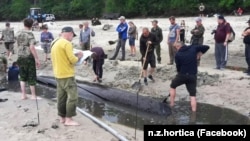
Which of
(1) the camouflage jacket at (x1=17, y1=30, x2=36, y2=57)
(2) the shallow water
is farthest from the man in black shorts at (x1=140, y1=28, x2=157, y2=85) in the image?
(1) the camouflage jacket at (x1=17, y1=30, x2=36, y2=57)

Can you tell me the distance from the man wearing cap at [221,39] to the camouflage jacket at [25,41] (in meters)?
6.74

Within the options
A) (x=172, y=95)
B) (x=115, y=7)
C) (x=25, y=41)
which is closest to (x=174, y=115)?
(x=172, y=95)

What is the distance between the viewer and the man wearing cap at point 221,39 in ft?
45.8

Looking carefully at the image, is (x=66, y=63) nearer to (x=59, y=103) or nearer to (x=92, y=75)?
(x=59, y=103)

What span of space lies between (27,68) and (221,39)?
694 centimetres

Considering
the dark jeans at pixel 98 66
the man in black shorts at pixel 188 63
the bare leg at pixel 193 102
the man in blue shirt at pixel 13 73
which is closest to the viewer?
the man in black shorts at pixel 188 63

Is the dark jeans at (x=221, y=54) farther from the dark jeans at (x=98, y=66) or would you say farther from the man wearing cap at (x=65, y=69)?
the man wearing cap at (x=65, y=69)

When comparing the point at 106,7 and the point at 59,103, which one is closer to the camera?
the point at 59,103

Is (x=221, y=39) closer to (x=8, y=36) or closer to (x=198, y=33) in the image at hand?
(x=198, y=33)

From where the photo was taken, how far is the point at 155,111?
1018 centimetres

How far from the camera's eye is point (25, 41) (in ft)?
31.7

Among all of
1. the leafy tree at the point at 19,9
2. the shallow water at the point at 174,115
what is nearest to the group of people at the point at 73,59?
the shallow water at the point at 174,115

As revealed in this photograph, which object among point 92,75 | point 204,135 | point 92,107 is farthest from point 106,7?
point 204,135

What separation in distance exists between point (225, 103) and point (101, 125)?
3.98 meters
